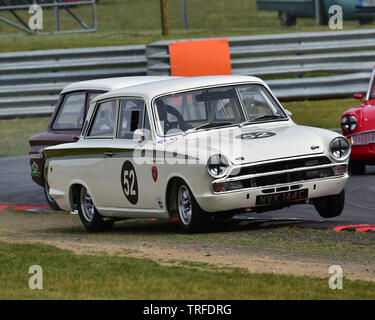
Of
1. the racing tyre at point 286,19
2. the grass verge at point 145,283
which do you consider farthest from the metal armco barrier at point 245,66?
the grass verge at point 145,283

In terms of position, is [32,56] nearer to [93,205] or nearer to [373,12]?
[373,12]

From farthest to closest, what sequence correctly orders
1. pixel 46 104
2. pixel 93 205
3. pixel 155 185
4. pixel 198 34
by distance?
pixel 198 34 < pixel 46 104 < pixel 93 205 < pixel 155 185

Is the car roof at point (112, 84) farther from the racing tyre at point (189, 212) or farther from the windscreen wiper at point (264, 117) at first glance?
the racing tyre at point (189, 212)

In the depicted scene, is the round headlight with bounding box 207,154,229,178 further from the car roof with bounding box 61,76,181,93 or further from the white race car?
the car roof with bounding box 61,76,181,93

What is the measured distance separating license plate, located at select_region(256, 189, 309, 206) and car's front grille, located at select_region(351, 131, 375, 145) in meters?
4.27

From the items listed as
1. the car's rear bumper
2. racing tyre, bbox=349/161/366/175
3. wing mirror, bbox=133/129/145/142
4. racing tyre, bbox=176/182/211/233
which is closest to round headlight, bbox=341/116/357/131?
racing tyre, bbox=349/161/366/175

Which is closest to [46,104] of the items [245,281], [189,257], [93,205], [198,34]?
[198,34]

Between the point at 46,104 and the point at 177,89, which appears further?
the point at 46,104

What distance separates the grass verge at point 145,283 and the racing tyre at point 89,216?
9.38 feet

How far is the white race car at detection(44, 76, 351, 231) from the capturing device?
9.66m

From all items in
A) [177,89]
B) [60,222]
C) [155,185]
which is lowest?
[60,222]

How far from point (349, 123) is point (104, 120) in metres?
4.28

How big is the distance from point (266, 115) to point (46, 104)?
10.9m
